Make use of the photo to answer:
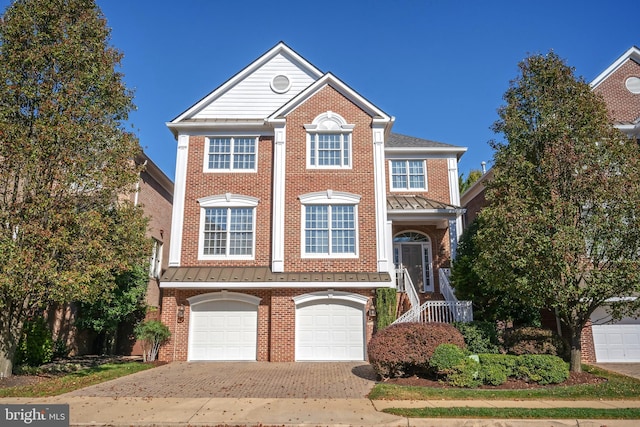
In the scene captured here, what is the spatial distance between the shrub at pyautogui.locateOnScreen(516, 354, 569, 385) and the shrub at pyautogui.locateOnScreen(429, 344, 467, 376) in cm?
154

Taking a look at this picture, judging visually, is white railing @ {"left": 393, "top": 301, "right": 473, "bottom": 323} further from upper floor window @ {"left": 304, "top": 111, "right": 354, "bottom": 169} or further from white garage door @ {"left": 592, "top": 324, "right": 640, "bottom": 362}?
upper floor window @ {"left": 304, "top": 111, "right": 354, "bottom": 169}

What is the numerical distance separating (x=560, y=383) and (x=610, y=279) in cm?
293

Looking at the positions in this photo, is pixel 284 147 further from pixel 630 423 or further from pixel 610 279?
pixel 630 423

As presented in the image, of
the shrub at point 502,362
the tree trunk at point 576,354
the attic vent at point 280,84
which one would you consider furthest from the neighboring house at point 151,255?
the tree trunk at point 576,354

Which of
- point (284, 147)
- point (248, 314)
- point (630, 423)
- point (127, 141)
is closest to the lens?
point (630, 423)

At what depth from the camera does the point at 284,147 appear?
17.6 metres

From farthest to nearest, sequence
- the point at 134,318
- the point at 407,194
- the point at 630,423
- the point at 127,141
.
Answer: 1. the point at 407,194
2. the point at 134,318
3. the point at 127,141
4. the point at 630,423

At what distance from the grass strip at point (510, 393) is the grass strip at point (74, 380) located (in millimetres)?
7333

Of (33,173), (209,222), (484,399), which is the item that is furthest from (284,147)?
(484,399)

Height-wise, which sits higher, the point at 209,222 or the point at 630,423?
the point at 209,222

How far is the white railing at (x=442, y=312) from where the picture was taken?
48.2 ft

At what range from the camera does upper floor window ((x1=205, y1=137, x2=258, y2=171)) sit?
18.0 m

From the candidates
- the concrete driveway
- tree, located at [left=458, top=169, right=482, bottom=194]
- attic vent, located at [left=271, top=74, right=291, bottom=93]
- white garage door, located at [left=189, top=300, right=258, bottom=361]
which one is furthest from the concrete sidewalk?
tree, located at [left=458, top=169, right=482, bottom=194]

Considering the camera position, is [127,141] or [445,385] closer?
[445,385]
